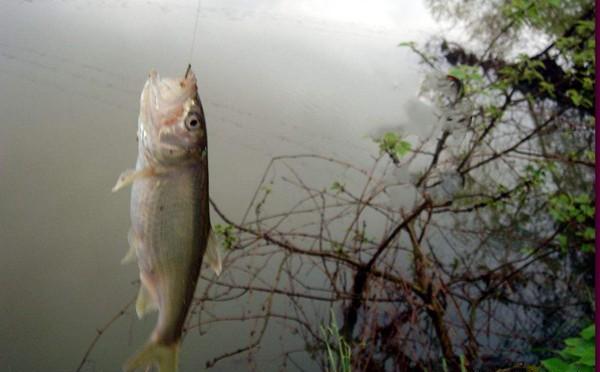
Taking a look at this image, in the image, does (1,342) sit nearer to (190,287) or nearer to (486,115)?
(190,287)

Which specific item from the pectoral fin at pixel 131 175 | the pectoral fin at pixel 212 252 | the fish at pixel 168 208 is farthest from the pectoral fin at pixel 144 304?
the pectoral fin at pixel 131 175

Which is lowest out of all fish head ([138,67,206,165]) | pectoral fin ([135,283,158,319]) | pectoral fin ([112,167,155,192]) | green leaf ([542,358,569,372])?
green leaf ([542,358,569,372])

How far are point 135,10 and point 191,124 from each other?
4293mm

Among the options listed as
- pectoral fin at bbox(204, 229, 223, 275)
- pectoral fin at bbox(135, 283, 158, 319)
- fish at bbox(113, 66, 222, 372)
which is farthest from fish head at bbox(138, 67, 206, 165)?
pectoral fin at bbox(135, 283, 158, 319)

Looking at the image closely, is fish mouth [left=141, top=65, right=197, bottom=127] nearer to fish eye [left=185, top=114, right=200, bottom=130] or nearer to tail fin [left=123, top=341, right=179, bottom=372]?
fish eye [left=185, top=114, right=200, bottom=130]

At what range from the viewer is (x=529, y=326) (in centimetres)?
450

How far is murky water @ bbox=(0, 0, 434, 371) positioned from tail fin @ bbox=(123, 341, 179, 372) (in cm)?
215

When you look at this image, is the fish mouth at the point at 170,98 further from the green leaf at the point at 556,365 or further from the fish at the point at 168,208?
the green leaf at the point at 556,365

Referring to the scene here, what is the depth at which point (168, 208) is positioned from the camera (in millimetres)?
1473

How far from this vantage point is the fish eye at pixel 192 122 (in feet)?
5.08

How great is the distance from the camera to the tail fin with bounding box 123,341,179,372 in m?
1.53

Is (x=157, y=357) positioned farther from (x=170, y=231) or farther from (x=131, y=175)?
(x=131, y=175)

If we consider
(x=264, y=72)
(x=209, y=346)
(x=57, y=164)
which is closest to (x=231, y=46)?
(x=264, y=72)

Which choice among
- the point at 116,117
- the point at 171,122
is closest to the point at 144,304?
the point at 171,122
